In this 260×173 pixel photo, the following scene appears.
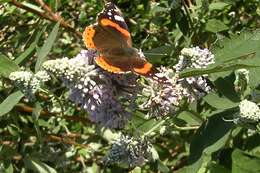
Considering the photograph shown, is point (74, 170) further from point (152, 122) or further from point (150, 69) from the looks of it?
point (150, 69)

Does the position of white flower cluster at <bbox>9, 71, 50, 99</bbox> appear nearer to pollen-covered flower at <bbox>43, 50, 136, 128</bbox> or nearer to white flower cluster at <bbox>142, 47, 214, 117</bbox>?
pollen-covered flower at <bbox>43, 50, 136, 128</bbox>

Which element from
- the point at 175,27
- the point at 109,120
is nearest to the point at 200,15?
the point at 175,27

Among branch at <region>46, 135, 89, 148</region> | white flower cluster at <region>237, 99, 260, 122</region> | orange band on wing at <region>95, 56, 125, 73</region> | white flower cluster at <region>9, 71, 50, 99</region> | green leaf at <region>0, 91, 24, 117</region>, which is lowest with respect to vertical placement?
branch at <region>46, 135, 89, 148</region>

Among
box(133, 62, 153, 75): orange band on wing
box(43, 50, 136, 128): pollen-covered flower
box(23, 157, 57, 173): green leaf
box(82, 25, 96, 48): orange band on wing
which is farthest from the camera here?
box(23, 157, 57, 173): green leaf

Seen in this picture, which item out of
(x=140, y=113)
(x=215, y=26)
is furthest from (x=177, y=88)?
(x=215, y=26)

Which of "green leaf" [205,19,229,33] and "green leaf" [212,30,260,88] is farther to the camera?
"green leaf" [205,19,229,33]

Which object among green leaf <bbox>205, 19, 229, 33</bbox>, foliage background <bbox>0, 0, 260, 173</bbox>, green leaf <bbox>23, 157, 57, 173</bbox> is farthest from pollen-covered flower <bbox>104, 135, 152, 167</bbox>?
green leaf <bbox>23, 157, 57, 173</bbox>

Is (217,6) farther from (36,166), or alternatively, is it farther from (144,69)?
(36,166)

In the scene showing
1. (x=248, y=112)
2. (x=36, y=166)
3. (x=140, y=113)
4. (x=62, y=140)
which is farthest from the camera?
(x=62, y=140)
